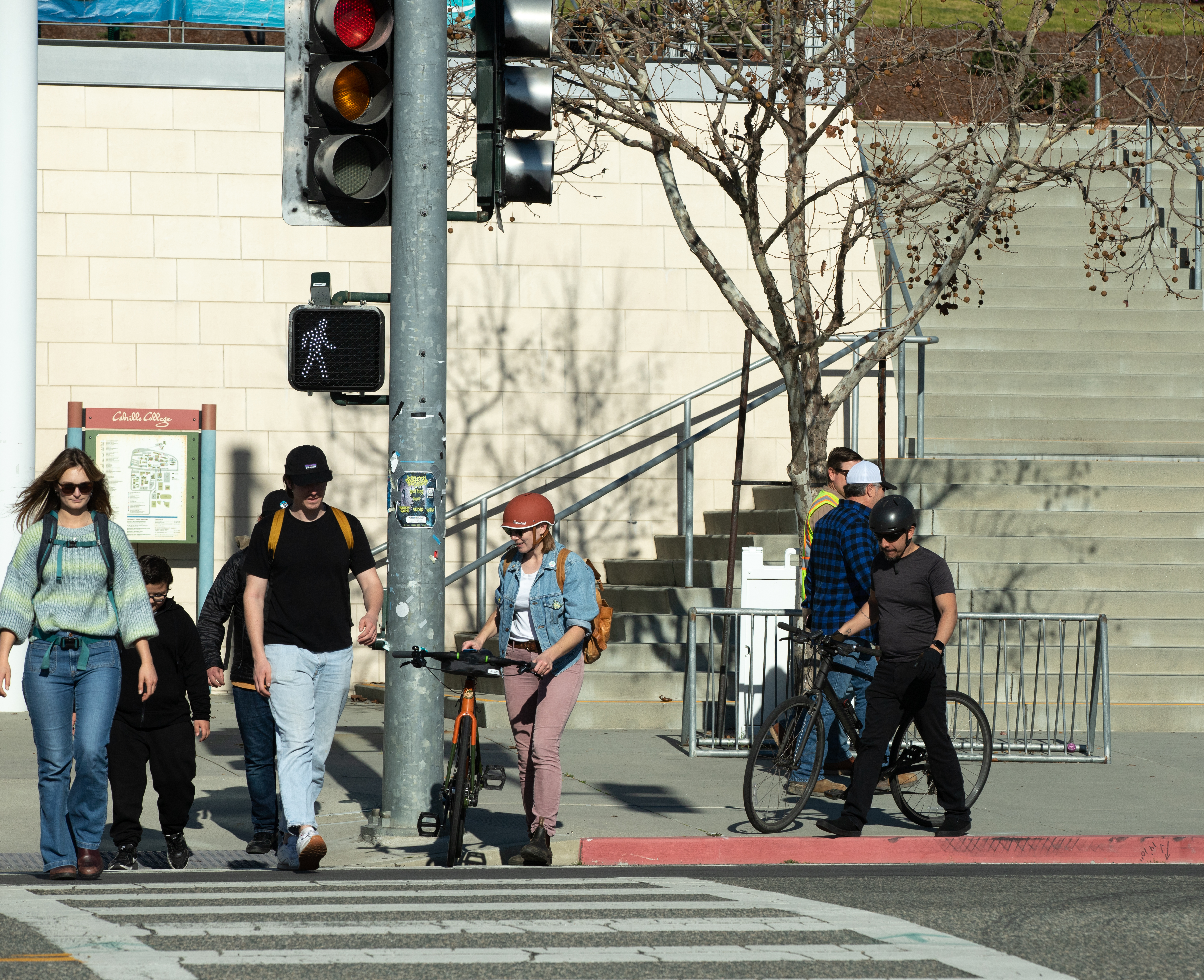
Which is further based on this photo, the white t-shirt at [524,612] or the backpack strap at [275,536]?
the white t-shirt at [524,612]

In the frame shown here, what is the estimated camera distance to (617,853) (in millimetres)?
7734

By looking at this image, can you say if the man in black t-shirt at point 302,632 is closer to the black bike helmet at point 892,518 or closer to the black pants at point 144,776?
the black pants at point 144,776

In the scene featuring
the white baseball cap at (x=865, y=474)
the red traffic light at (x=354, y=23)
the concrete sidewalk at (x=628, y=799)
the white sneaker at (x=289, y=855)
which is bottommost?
the concrete sidewalk at (x=628, y=799)

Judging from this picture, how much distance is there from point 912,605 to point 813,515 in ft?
5.58

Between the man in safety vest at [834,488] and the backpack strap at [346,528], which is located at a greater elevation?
the man in safety vest at [834,488]

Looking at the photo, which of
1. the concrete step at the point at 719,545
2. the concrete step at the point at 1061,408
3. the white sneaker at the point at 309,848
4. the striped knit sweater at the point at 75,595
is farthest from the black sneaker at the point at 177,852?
the concrete step at the point at 1061,408

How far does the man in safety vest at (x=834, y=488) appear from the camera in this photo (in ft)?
31.6

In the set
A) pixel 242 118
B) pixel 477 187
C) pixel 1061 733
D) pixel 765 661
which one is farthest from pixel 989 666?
pixel 242 118

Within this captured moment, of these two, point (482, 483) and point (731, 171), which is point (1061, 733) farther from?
point (482, 483)

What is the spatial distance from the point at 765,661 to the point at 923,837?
3067 millimetres

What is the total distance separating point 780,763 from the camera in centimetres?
840

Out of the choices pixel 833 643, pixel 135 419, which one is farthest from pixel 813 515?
pixel 135 419

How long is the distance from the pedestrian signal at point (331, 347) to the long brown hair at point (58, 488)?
1.06 metres

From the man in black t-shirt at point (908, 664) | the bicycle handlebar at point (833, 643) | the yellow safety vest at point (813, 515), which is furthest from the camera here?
the yellow safety vest at point (813, 515)
